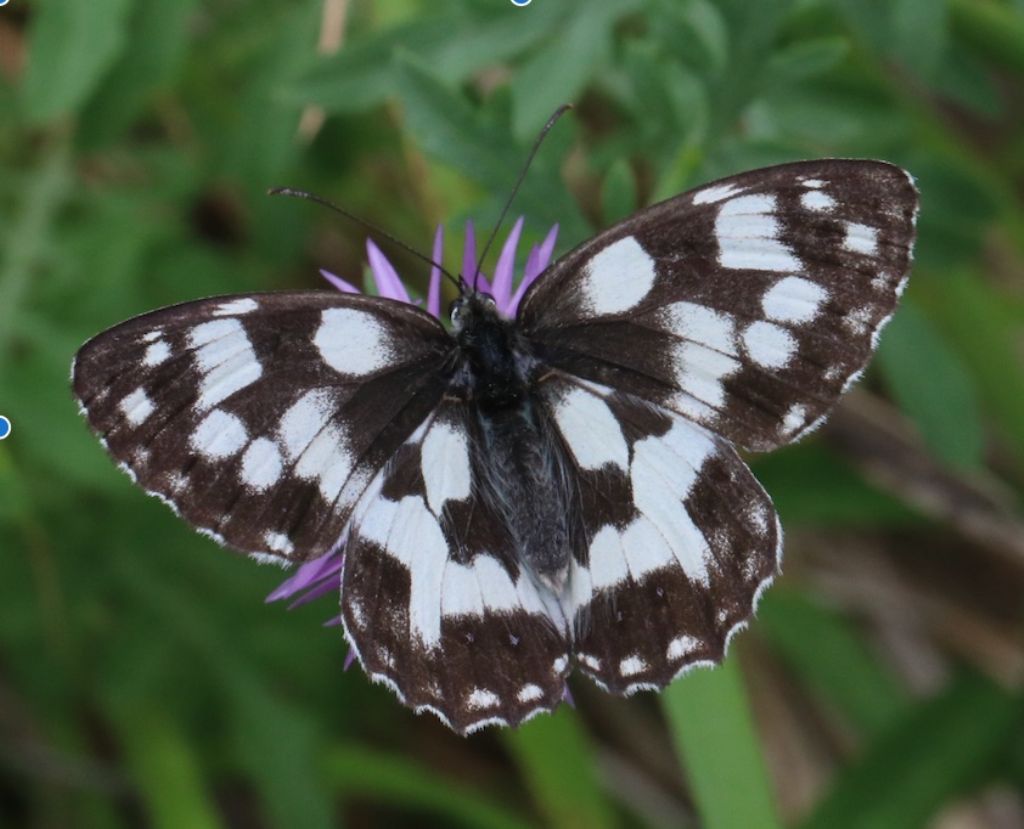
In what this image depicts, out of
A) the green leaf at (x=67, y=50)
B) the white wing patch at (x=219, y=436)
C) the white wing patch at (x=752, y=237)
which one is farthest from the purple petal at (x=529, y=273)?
the green leaf at (x=67, y=50)

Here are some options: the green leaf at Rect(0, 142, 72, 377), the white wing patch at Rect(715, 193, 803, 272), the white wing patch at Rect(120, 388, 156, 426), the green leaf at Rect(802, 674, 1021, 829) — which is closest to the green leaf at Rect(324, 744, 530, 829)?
the green leaf at Rect(802, 674, 1021, 829)

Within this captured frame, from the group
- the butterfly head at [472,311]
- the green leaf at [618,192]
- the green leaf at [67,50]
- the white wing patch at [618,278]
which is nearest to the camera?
the white wing patch at [618,278]

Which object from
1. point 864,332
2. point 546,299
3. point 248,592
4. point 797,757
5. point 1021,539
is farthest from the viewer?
point 797,757

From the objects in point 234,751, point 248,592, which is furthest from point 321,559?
point 234,751

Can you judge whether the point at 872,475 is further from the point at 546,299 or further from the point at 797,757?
the point at 546,299

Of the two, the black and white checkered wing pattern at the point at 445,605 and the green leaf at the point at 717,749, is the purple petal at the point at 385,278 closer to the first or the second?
the black and white checkered wing pattern at the point at 445,605

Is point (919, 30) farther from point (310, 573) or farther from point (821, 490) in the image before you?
point (310, 573)

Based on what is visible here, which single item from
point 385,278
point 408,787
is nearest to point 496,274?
point 385,278
